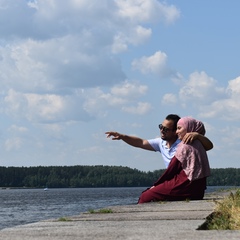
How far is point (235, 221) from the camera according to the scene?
600 centimetres

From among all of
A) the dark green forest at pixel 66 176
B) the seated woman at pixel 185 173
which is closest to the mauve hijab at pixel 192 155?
the seated woman at pixel 185 173

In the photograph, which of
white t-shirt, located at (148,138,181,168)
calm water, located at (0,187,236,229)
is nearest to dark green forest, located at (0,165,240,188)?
calm water, located at (0,187,236,229)

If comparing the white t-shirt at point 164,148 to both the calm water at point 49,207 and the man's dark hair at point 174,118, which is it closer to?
the man's dark hair at point 174,118

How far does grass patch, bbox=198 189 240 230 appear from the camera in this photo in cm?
579

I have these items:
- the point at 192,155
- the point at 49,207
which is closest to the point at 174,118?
the point at 192,155

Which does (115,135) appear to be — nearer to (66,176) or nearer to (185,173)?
(185,173)

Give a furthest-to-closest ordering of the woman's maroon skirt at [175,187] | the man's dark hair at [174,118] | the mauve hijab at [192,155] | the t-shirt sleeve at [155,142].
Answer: the t-shirt sleeve at [155,142]
the man's dark hair at [174,118]
the woman's maroon skirt at [175,187]
the mauve hijab at [192,155]

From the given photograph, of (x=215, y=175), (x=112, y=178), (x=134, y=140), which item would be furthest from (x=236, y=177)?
(x=134, y=140)

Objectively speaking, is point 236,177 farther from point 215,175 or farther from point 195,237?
point 195,237

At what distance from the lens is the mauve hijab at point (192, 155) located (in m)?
9.48

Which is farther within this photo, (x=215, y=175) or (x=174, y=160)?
(x=215, y=175)

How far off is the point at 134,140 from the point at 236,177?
3789 inches

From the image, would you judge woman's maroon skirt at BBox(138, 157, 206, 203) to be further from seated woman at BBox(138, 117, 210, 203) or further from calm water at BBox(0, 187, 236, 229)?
calm water at BBox(0, 187, 236, 229)

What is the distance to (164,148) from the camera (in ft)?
33.3
